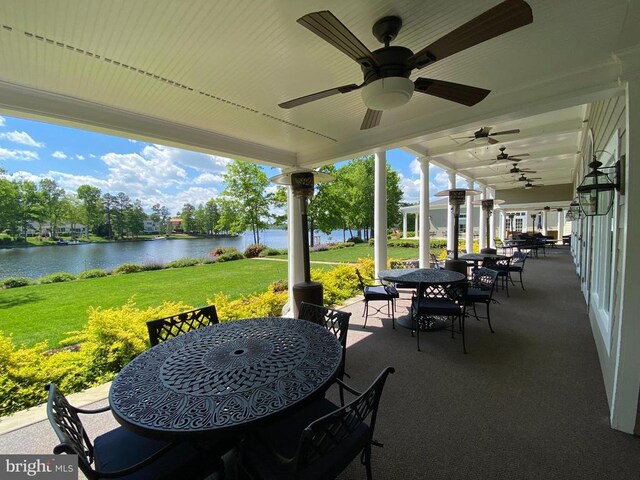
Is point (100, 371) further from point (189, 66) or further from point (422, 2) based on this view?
point (422, 2)

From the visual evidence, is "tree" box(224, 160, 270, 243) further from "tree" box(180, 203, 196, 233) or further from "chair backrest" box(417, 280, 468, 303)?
"chair backrest" box(417, 280, 468, 303)

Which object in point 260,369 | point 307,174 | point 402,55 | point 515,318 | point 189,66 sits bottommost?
point 515,318

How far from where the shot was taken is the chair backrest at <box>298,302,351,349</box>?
2.40m

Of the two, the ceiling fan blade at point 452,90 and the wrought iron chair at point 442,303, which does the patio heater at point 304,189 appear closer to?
the wrought iron chair at point 442,303

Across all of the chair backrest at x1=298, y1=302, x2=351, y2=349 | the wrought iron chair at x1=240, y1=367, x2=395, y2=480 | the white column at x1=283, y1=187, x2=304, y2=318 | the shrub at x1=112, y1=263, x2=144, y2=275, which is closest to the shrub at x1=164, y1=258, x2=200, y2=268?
the shrub at x1=112, y1=263, x2=144, y2=275

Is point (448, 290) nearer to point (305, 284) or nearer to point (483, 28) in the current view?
point (305, 284)

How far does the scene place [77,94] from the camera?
267cm

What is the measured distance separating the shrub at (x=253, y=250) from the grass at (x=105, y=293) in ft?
10.8

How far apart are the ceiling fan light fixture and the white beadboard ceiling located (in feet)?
1.43

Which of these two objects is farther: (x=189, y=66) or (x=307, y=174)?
(x=307, y=174)

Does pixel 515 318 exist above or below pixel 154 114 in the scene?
below

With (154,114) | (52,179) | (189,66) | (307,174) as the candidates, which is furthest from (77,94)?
(52,179)

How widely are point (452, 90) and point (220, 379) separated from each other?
2.60 m

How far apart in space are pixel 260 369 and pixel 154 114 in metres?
3.22
